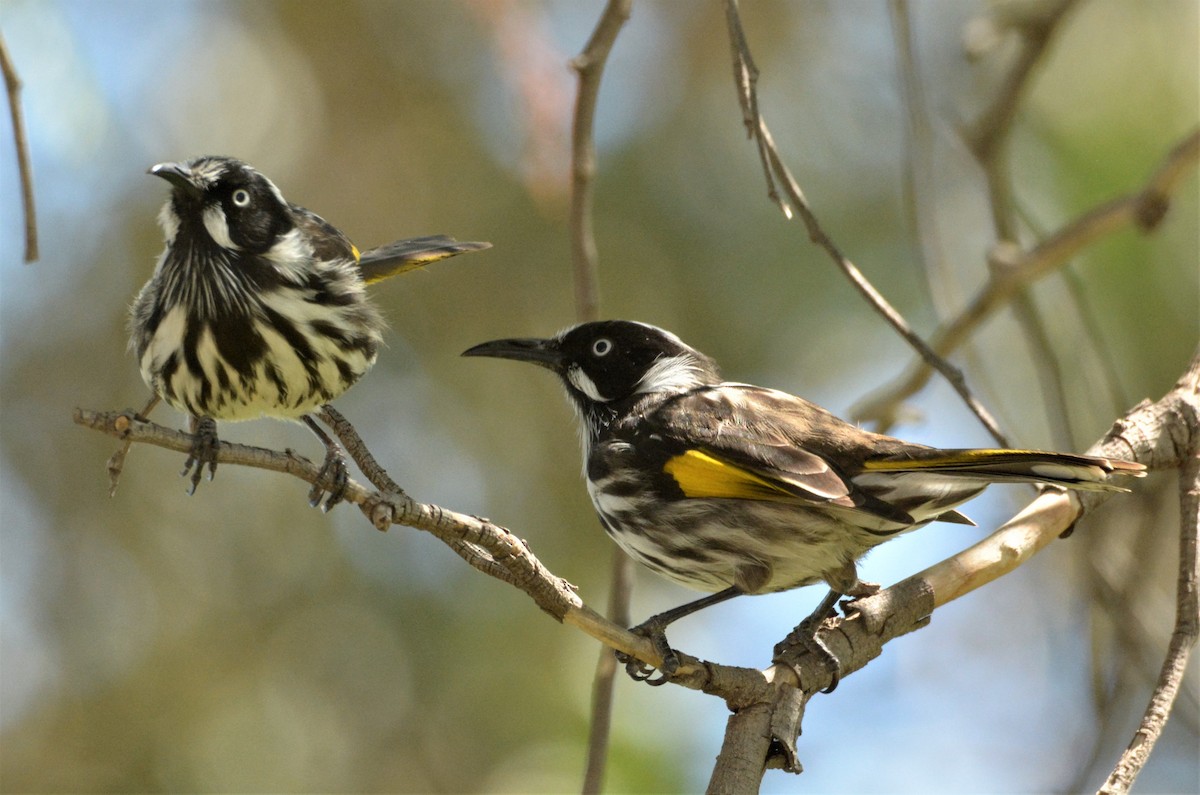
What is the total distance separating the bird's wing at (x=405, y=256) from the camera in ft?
13.8

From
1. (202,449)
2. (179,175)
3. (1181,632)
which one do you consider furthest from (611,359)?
(1181,632)

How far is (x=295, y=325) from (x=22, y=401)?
3.90 meters

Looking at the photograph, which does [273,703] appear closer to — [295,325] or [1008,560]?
[295,325]

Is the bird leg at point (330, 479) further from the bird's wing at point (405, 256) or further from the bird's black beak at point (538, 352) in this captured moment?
the bird's black beak at point (538, 352)

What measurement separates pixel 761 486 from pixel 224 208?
1.89 m

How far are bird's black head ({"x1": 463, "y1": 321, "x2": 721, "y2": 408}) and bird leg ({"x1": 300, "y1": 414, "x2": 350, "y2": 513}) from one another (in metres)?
0.91

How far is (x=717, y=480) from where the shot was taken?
3811 millimetres

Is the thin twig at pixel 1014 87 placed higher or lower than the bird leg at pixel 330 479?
higher

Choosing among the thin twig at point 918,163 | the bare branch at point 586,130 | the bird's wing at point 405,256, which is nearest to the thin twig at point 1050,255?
the thin twig at point 918,163

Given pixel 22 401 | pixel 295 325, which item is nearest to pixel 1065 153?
pixel 295 325

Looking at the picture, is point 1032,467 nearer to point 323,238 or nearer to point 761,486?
point 761,486

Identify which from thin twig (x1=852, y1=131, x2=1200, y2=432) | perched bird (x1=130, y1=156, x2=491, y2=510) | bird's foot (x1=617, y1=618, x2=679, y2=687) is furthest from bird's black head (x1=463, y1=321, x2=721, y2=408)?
bird's foot (x1=617, y1=618, x2=679, y2=687)

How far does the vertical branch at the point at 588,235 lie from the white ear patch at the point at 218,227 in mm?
1097

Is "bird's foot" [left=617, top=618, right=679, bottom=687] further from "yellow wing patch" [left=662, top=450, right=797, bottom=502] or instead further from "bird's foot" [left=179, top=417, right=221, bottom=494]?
"bird's foot" [left=179, top=417, right=221, bottom=494]
